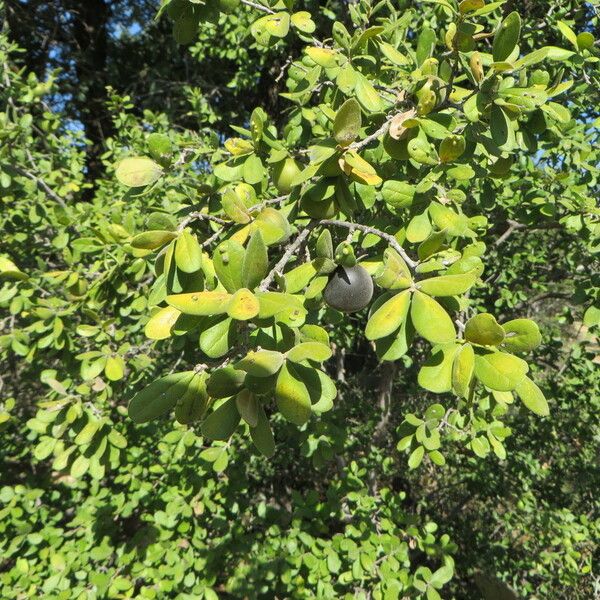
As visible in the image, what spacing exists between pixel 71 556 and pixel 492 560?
3181 millimetres

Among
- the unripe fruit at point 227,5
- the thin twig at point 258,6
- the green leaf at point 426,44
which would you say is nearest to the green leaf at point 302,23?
the thin twig at point 258,6

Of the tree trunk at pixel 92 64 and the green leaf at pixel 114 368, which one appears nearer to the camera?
the green leaf at pixel 114 368

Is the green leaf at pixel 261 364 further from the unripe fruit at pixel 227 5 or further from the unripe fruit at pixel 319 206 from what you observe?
the unripe fruit at pixel 227 5

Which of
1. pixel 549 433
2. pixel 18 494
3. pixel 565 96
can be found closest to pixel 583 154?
pixel 565 96

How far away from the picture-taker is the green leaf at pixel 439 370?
919 millimetres

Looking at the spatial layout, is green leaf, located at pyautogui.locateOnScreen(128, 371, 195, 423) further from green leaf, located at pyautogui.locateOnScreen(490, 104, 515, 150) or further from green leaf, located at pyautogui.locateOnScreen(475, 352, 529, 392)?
green leaf, located at pyautogui.locateOnScreen(490, 104, 515, 150)

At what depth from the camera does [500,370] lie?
870mm

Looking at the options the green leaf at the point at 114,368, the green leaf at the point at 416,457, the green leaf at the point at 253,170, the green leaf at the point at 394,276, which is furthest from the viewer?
the green leaf at the point at 416,457

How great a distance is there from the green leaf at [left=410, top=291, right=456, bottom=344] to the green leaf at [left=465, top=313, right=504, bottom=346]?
50mm

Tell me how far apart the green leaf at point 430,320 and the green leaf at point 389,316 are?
2 cm

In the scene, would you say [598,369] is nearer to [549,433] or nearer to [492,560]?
[549,433]


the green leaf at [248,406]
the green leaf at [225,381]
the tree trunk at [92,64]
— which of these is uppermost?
the tree trunk at [92,64]

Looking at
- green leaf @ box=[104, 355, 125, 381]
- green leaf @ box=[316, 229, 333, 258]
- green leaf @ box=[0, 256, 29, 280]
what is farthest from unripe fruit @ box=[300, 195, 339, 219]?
green leaf @ box=[0, 256, 29, 280]

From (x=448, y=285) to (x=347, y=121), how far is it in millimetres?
435
